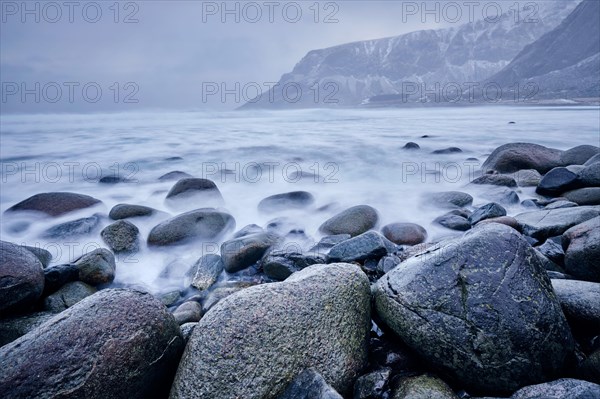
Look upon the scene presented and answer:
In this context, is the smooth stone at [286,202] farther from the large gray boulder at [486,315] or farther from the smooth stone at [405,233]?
the large gray boulder at [486,315]

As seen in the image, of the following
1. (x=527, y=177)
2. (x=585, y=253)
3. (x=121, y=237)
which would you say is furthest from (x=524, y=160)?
(x=121, y=237)

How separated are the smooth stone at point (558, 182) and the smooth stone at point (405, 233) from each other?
2.70m

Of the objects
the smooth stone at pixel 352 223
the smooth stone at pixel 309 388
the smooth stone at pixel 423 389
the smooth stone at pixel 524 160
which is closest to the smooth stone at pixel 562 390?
the smooth stone at pixel 423 389

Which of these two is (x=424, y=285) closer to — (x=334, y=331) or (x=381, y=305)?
(x=381, y=305)

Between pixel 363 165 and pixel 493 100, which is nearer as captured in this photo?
pixel 363 165

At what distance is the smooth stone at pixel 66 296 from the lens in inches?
133

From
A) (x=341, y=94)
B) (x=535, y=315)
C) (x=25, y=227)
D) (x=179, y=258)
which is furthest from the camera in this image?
(x=341, y=94)

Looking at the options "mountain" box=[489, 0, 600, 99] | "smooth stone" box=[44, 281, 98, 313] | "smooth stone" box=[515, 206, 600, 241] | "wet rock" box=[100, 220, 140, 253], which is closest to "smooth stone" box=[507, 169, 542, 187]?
"smooth stone" box=[515, 206, 600, 241]

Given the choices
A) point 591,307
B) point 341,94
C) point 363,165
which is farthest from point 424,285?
point 341,94

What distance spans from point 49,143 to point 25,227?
14029mm

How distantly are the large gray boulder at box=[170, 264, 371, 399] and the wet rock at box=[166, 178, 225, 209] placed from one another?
5.04 meters

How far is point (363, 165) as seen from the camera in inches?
434

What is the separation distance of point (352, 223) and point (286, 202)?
6.05 ft

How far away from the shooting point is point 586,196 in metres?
5.37
